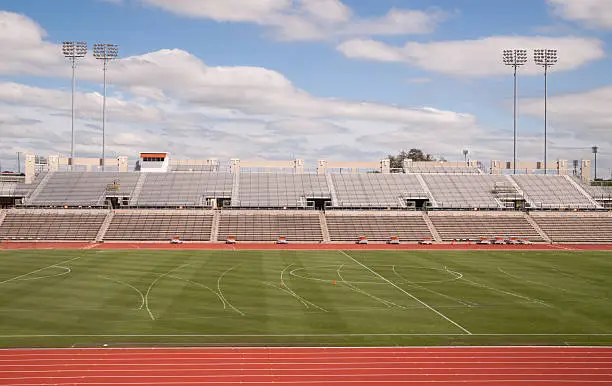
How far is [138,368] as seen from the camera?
21.6 metres

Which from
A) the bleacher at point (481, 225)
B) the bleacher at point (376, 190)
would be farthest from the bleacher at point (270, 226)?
the bleacher at point (481, 225)

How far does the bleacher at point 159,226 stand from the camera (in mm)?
67688

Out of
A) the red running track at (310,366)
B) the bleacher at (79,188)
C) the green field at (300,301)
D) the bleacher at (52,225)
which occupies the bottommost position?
the red running track at (310,366)

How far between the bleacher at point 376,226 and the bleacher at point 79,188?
102ft

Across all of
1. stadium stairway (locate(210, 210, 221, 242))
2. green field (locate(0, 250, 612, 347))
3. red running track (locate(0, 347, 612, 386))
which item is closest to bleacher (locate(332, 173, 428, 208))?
stadium stairway (locate(210, 210, 221, 242))

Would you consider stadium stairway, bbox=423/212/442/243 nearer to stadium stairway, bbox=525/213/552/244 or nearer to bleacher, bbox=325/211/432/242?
bleacher, bbox=325/211/432/242

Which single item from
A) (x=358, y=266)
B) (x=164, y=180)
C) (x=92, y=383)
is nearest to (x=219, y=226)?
(x=164, y=180)

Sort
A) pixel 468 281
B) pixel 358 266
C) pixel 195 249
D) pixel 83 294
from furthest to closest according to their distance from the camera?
pixel 195 249 < pixel 358 266 < pixel 468 281 < pixel 83 294

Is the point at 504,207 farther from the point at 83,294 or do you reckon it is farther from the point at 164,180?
the point at 83,294

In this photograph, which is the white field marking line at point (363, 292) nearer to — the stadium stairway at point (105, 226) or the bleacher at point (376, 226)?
the bleacher at point (376, 226)

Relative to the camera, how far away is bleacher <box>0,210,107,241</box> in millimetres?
67562

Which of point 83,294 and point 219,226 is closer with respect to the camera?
point 83,294

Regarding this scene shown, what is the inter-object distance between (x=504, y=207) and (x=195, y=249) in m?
45.1

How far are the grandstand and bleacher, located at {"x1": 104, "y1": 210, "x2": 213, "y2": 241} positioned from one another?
0.42ft
